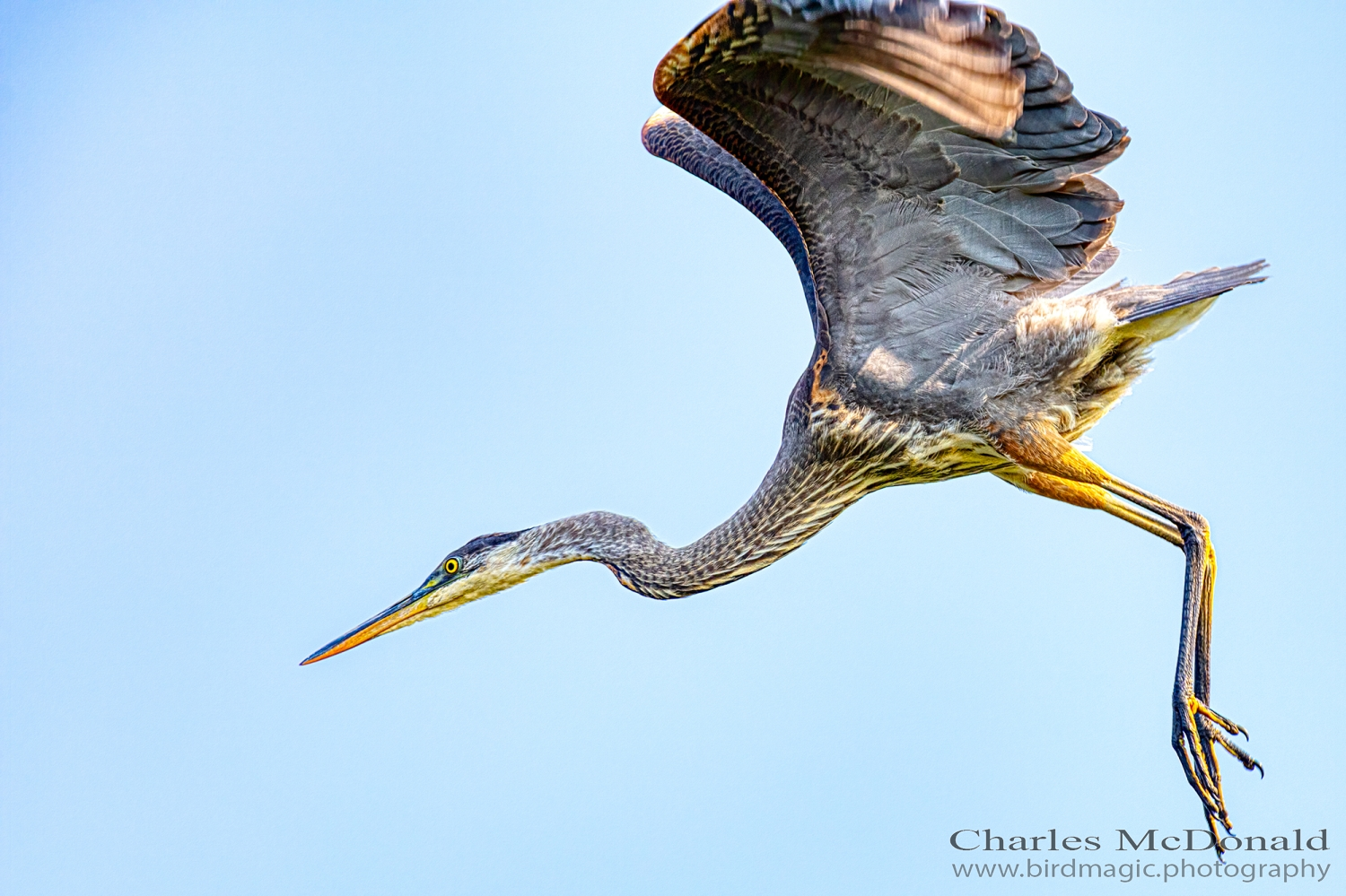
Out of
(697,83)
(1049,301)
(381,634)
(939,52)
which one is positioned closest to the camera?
(939,52)

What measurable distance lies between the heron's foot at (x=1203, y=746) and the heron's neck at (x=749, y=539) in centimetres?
177

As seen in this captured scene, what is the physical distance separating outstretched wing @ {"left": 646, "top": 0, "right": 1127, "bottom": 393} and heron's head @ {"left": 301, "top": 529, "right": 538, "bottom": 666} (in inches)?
73.9

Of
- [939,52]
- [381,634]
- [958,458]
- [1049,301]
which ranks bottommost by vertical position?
[381,634]

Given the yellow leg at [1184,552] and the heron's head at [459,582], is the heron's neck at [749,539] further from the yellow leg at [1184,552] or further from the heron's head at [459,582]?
the yellow leg at [1184,552]

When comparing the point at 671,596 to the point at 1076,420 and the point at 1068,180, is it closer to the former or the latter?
the point at 1076,420

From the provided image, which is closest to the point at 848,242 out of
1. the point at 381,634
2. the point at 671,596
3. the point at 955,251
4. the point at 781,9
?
the point at 955,251

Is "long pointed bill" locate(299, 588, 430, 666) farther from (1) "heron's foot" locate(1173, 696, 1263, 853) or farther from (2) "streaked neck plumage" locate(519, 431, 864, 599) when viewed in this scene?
(1) "heron's foot" locate(1173, 696, 1263, 853)

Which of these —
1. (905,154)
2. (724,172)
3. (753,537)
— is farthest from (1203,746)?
(724,172)

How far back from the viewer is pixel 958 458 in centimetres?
701

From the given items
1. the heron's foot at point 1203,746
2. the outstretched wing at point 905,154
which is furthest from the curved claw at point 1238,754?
the outstretched wing at point 905,154

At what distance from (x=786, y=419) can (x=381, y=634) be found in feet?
7.66

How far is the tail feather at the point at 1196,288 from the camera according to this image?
21.7 feet

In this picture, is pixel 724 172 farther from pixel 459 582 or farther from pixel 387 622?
pixel 387 622

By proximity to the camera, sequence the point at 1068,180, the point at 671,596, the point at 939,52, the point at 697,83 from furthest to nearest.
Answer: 1. the point at 671,596
2. the point at 1068,180
3. the point at 697,83
4. the point at 939,52
